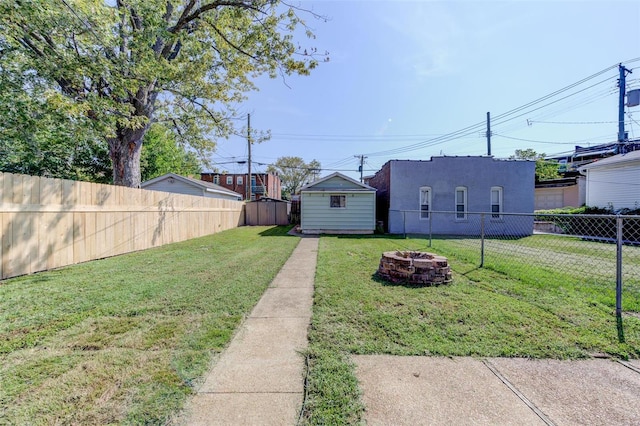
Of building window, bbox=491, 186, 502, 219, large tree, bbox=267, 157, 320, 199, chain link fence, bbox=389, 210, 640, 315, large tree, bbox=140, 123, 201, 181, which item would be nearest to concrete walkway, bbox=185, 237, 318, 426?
chain link fence, bbox=389, 210, 640, 315

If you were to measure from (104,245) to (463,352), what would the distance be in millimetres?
8341

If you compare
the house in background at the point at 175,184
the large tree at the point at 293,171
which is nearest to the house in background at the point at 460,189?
the house in background at the point at 175,184

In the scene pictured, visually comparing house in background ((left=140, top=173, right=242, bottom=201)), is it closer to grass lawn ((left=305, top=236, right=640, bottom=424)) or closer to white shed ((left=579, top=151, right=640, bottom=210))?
grass lawn ((left=305, top=236, right=640, bottom=424))

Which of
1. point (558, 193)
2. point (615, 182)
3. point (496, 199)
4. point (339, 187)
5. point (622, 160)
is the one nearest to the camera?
point (622, 160)

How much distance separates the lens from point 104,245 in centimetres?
706

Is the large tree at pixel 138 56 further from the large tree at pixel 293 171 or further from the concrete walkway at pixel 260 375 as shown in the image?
the large tree at pixel 293 171

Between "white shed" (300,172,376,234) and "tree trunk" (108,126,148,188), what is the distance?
23.1 ft

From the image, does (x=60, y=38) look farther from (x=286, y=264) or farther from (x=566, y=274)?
(x=566, y=274)

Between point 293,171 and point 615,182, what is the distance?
1505 inches

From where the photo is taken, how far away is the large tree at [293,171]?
44.6m

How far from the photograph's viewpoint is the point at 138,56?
783cm

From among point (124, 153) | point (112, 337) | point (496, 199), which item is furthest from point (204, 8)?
point (496, 199)

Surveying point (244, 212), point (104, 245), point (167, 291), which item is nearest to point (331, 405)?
point (167, 291)

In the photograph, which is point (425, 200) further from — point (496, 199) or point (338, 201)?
point (338, 201)
